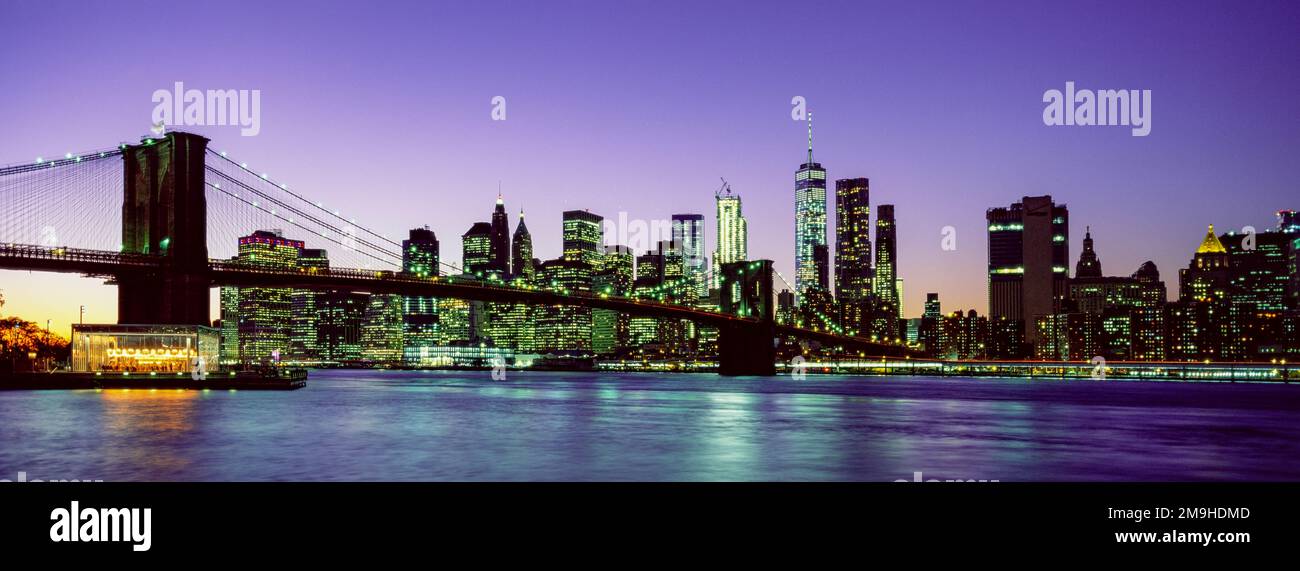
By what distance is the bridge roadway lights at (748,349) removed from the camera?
103 m

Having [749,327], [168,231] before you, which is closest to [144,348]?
[168,231]

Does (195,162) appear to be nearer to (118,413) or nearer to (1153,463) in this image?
(118,413)

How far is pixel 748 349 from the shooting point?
4171 inches

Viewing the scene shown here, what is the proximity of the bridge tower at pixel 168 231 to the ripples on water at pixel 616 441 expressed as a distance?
16.4 feet

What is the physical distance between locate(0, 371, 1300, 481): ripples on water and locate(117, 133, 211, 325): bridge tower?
16.4 feet

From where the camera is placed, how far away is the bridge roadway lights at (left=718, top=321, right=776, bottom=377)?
103188mm
